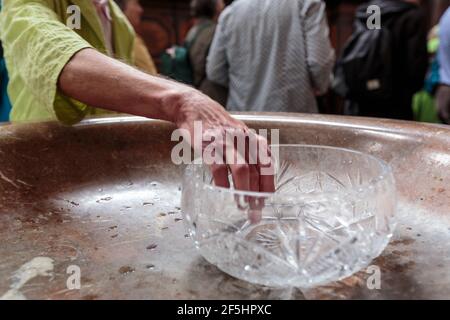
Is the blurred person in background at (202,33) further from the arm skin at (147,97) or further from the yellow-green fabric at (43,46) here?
the arm skin at (147,97)

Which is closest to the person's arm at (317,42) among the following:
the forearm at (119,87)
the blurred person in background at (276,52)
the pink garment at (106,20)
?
the blurred person in background at (276,52)

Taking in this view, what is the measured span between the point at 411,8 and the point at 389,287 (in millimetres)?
1511

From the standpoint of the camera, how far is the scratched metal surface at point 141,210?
375 mm

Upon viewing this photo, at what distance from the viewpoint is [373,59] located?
5.42 feet

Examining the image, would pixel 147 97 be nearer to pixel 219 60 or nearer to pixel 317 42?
pixel 317 42

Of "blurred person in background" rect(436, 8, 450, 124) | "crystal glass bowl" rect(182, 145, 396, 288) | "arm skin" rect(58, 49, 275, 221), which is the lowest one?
"blurred person in background" rect(436, 8, 450, 124)

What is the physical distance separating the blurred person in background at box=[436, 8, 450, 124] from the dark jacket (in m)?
0.07

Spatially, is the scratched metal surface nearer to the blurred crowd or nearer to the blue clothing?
the blurred crowd

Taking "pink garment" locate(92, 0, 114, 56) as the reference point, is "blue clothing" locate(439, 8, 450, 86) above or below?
below

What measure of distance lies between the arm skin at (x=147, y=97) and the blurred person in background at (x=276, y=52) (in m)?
0.94

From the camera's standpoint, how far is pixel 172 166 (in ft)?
2.14

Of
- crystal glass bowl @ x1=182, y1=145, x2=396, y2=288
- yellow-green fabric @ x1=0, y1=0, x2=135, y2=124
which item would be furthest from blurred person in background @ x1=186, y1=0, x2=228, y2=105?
crystal glass bowl @ x1=182, y1=145, x2=396, y2=288

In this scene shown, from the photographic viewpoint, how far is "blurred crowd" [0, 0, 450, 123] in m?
Answer: 1.40

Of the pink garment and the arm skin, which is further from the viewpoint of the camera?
the pink garment
